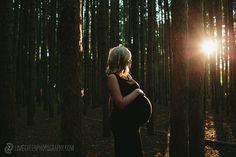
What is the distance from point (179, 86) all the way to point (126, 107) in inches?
154

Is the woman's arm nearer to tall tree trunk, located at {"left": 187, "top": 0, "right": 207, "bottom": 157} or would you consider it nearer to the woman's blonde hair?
the woman's blonde hair

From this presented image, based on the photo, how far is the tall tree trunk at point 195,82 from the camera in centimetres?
675

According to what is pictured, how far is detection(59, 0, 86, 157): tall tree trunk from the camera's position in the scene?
4906 millimetres

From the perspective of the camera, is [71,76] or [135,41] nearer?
[71,76]

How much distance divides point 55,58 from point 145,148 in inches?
441

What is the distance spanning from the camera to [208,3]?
1930 centimetres

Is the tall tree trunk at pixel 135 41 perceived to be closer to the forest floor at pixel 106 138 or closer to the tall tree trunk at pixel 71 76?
the forest floor at pixel 106 138

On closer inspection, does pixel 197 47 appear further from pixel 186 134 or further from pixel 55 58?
pixel 55 58

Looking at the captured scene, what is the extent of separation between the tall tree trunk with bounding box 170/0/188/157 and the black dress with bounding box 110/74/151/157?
3.73 m

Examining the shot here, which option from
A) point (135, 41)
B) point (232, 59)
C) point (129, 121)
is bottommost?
point (129, 121)

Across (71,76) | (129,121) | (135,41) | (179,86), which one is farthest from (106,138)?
(129,121)

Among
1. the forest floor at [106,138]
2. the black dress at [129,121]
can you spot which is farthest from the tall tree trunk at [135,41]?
the black dress at [129,121]

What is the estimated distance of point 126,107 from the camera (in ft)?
10.2

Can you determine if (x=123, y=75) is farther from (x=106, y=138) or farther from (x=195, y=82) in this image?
(x=106, y=138)
